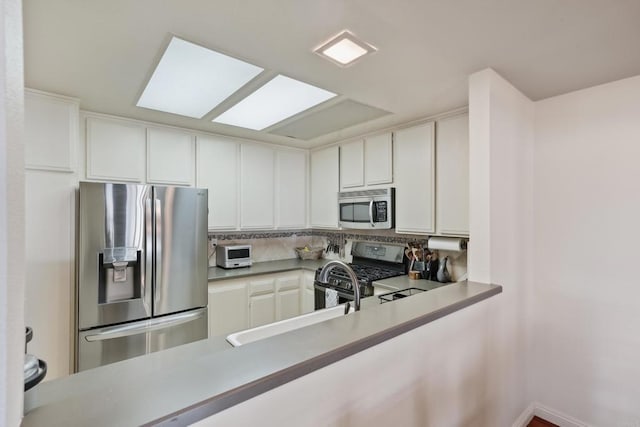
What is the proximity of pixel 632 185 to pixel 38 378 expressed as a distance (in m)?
2.82

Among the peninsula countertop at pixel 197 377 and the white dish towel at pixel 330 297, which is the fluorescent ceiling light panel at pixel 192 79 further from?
the white dish towel at pixel 330 297

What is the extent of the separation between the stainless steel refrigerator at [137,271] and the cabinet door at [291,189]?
122 centimetres

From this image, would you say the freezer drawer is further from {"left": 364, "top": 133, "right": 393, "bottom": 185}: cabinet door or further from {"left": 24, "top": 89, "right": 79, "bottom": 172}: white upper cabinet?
{"left": 364, "top": 133, "right": 393, "bottom": 185}: cabinet door

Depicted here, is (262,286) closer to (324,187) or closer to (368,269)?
(368,269)

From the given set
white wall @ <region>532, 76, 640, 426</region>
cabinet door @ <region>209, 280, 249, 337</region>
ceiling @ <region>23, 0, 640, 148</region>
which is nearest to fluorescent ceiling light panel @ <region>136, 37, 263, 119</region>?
ceiling @ <region>23, 0, 640, 148</region>

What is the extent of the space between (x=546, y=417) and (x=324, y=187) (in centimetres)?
281

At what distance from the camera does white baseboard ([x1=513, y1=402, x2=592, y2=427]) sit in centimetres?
205

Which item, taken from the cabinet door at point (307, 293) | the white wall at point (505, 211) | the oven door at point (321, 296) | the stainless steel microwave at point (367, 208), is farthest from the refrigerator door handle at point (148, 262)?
the white wall at point (505, 211)

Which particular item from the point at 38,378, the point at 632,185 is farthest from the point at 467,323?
the point at 38,378

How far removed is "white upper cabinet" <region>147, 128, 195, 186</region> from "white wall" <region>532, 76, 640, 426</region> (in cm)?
300

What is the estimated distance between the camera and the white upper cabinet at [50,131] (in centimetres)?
195

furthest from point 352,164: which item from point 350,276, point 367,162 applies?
point 350,276

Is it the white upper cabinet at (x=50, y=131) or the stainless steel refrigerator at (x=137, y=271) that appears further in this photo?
the stainless steel refrigerator at (x=137, y=271)

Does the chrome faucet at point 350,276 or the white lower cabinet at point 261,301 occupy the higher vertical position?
the chrome faucet at point 350,276
